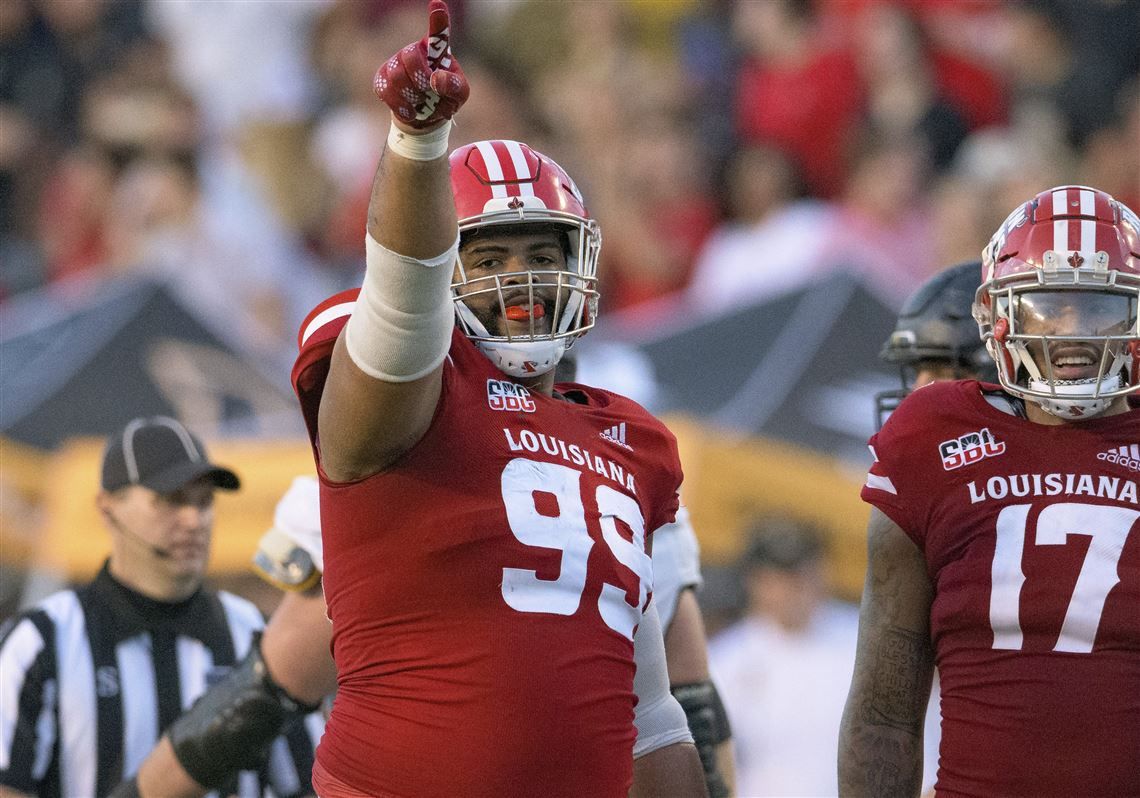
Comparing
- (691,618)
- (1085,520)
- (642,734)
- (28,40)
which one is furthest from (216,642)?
(28,40)

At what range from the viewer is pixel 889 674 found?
309cm

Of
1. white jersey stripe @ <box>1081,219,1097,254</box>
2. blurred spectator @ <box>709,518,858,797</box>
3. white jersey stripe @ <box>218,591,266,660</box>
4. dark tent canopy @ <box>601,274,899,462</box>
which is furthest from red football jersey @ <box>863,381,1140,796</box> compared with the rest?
dark tent canopy @ <box>601,274,899,462</box>

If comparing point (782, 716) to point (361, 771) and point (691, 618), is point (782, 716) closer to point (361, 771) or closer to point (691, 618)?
point (691, 618)

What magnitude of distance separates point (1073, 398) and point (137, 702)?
8.12 ft

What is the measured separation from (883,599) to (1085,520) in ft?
1.23

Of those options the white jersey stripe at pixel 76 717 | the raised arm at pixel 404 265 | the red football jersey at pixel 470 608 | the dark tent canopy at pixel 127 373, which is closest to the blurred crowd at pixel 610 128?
the dark tent canopy at pixel 127 373

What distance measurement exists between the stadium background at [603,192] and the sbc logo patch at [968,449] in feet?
9.87

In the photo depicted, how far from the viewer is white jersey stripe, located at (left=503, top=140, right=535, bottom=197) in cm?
291

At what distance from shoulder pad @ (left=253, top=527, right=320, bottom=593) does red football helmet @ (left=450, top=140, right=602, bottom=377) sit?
90 cm

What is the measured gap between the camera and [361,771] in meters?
2.64

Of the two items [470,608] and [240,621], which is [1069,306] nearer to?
[470,608]

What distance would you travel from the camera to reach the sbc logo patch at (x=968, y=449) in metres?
2.98

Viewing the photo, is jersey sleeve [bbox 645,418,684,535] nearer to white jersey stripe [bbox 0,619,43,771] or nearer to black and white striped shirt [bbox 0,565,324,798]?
black and white striped shirt [bbox 0,565,324,798]

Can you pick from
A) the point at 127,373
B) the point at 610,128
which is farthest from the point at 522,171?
the point at 610,128
